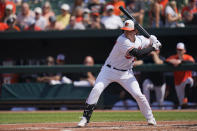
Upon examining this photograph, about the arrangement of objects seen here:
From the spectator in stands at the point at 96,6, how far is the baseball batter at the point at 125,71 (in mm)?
5438

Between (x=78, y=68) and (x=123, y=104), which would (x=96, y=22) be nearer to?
(x=78, y=68)

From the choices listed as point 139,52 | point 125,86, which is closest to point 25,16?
point 125,86

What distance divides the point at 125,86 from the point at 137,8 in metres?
5.45

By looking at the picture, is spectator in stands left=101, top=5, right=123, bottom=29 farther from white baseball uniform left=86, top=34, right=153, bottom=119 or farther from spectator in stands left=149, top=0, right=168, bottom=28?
white baseball uniform left=86, top=34, right=153, bottom=119

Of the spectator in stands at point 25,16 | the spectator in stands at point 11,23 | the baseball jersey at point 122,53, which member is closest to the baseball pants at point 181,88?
the baseball jersey at point 122,53

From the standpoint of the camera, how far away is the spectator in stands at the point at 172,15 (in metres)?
11.6

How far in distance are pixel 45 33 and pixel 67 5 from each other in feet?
3.54

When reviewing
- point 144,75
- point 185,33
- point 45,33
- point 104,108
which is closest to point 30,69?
point 45,33

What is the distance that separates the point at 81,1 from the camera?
41.8 ft

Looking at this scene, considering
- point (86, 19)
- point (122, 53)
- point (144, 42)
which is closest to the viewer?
point (122, 53)

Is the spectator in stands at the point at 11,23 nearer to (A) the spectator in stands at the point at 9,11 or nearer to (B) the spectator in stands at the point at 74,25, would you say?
(A) the spectator in stands at the point at 9,11

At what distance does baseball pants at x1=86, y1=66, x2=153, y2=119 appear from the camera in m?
6.99

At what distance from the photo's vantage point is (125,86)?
281 inches

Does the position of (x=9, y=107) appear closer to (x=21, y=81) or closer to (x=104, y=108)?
(x=21, y=81)
